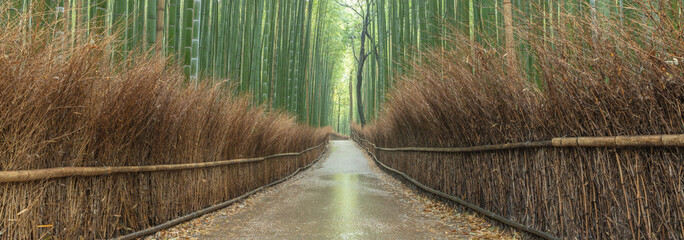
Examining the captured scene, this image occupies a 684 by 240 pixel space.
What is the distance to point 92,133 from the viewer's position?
3.17m

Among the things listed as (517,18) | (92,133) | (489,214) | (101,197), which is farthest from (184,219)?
(517,18)

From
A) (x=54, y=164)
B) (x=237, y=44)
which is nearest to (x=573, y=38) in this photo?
(x=54, y=164)

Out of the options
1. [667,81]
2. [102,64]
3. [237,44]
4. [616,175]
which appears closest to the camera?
[667,81]

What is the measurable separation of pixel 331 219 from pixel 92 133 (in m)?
2.49

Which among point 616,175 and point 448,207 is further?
point 448,207

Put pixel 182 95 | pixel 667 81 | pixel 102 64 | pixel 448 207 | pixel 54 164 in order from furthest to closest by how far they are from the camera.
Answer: pixel 448 207 < pixel 182 95 < pixel 102 64 < pixel 54 164 < pixel 667 81

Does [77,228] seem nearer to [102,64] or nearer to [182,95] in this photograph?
[102,64]

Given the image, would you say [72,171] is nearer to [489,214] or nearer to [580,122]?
[580,122]

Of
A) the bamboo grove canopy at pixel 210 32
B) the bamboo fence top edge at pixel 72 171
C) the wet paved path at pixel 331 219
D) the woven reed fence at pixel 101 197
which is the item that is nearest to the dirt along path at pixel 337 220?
the wet paved path at pixel 331 219

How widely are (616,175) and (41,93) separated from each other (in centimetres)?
313

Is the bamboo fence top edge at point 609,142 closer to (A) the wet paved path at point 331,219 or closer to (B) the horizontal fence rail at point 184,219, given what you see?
(A) the wet paved path at point 331,219

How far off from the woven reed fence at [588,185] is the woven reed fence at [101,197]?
2.82 metres

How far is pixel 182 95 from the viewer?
4445 mm

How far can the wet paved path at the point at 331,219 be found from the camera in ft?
13.7
